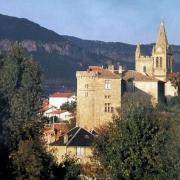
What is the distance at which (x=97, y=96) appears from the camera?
8144 cm

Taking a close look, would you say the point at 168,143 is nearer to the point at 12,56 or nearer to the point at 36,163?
the point at 36,163

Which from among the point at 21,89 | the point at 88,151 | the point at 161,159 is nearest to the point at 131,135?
→ the point at 161,159

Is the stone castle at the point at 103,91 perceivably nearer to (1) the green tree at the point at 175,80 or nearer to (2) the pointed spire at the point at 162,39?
(1) the green tree at the point at 175,80

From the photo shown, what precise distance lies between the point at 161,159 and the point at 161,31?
7585 centimetres

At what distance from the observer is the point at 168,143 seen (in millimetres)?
37469

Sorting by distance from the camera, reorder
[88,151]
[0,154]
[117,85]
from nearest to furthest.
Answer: [0,154], [88,151], [117,85]

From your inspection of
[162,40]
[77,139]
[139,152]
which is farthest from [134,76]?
[139,152]

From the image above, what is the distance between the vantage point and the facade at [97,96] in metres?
80.1

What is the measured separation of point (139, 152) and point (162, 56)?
73.5 m

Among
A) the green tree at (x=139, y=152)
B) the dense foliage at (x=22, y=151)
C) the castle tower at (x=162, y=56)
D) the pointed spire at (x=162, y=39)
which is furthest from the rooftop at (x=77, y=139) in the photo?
the pointed spire at (x=162, y=39)

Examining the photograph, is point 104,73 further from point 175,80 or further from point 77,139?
point 77,139

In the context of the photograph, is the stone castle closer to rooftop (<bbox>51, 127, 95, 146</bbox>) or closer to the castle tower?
rooftop (<bbox>51, 127, 95, 146</bbox>)

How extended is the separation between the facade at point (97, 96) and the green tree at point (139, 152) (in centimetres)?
4251

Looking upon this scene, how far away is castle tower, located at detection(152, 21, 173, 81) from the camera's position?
106625 millimetres
